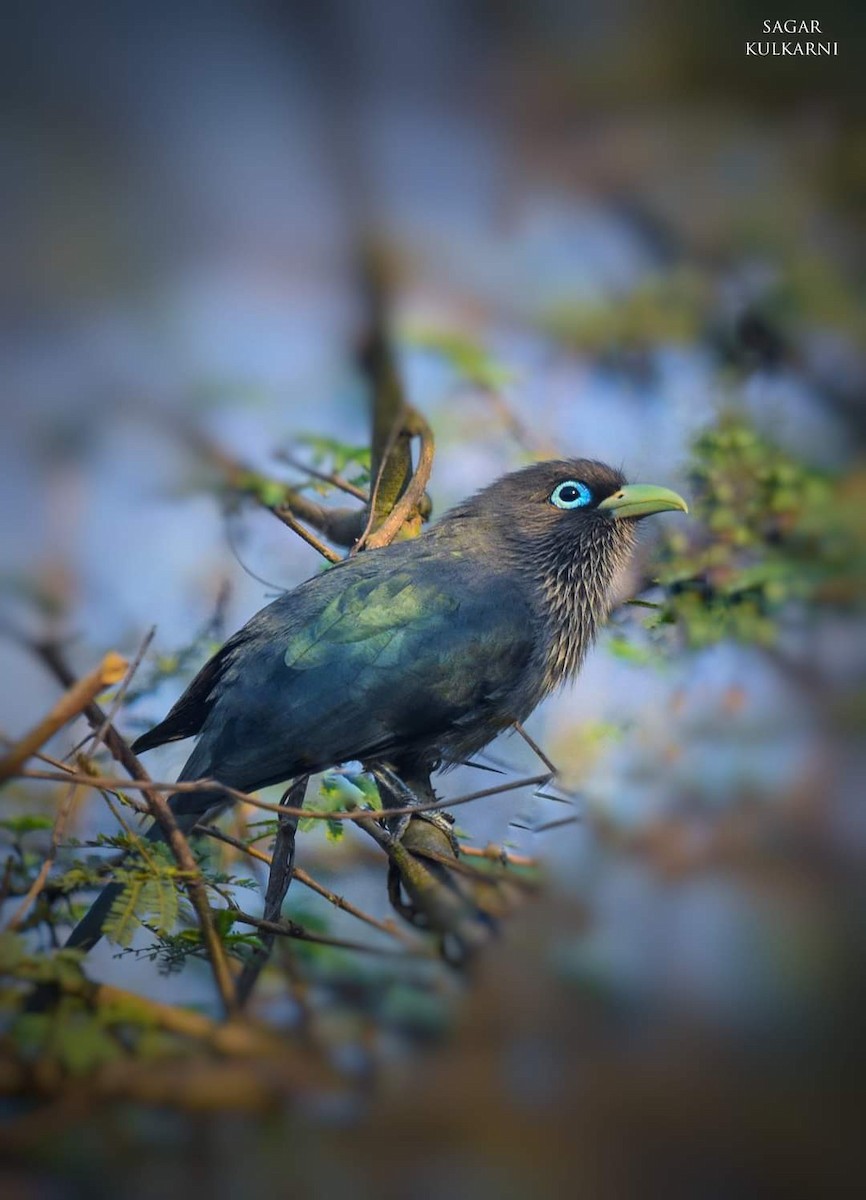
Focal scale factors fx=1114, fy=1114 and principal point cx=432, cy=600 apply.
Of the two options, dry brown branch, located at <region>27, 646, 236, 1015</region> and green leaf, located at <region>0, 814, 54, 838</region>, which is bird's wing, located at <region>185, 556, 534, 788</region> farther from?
green leaf, located at <region>0, 814, 54, 838</region>

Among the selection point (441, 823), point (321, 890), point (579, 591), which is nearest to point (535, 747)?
point (441, 823)

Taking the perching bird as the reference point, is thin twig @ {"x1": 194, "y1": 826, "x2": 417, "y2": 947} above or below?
below

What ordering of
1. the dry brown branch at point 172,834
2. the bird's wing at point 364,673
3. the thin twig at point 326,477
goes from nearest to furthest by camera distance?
1. the dry brown branch at point 172,834
2. the bird's wing at point 364,673
3. the thin twig at point 326,477

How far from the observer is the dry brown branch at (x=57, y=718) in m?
1.43

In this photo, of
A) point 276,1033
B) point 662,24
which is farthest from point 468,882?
point 662,24

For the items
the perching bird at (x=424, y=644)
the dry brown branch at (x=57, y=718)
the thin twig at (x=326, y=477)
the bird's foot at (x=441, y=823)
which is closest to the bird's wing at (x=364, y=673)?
the perching bird at (x=424, y=644)

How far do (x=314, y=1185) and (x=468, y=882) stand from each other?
483 mm

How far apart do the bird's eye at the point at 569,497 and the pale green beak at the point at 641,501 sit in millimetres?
39

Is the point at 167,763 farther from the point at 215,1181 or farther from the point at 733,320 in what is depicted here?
the point at 733,320

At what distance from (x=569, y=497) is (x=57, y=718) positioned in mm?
1164

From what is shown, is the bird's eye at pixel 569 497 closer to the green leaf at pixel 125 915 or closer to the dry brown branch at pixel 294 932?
the dry brown branch at pixel 294 932

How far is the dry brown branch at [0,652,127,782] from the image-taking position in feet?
4.69

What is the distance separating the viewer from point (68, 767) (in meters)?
1.74

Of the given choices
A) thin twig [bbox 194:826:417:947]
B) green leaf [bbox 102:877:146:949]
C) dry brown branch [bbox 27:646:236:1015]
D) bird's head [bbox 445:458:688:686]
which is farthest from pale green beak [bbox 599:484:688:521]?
green leaf [bbox 102:877:146:949]
